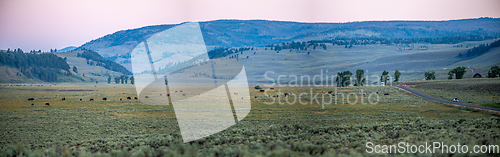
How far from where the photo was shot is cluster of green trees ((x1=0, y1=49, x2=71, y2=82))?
136m

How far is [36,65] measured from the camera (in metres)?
147

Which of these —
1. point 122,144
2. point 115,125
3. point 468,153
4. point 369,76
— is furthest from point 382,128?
point 369,76

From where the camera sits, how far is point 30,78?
134 m

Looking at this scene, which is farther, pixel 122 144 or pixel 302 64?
pixel 302 64

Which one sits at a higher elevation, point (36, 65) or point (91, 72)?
point (36, 65)

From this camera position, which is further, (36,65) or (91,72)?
(91,72)

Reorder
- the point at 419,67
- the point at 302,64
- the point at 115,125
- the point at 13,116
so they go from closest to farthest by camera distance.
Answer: the point at 115,125 → the point at 13,116 → the point at 419,67 → the point at 302,64

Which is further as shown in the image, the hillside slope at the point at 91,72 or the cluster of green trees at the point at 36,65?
the hillside slope at the point at 91,72

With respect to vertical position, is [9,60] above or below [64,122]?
above

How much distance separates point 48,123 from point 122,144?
13499 mm

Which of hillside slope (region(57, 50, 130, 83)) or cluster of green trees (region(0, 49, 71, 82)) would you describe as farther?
hillside slope (region(57, 50, 130, 83))

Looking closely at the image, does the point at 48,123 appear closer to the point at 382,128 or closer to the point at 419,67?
the point at 382,128

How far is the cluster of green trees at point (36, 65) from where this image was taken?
136125 mm

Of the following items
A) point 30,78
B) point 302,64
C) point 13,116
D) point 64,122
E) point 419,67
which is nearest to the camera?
point 64,122
